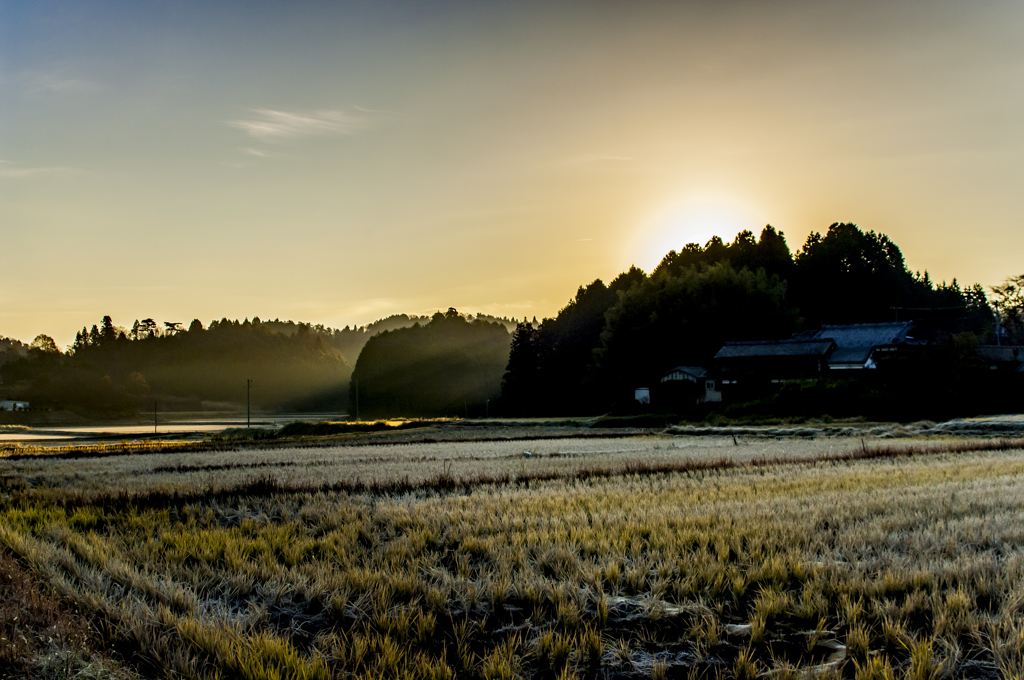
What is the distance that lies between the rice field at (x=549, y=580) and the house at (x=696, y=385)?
43.1 meters

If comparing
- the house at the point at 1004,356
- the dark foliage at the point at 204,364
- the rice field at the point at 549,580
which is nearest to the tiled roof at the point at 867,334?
the house at the point at 1004,356

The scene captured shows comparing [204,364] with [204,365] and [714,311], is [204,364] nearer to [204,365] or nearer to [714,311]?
[204,365]

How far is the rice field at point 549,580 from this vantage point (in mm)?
5285

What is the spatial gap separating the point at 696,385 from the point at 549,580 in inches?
2014

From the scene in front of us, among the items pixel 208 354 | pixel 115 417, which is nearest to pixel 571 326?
pixel 115 417

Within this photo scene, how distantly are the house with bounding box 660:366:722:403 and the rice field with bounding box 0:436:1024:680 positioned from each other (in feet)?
141

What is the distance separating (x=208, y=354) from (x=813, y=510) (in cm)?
16665

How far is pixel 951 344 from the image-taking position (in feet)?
148

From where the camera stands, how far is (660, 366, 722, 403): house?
5584cm

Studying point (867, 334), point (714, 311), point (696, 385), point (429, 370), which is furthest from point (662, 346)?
point (429, 370)

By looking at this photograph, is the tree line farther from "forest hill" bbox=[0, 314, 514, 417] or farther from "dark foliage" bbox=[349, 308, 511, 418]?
"forest hill" bbox=[0, 314, 514, 417]

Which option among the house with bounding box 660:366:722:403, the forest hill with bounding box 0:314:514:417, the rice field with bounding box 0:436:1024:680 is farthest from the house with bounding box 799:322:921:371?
the forest hill with bounding box 0:314:514:417

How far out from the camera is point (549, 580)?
22.9 feet

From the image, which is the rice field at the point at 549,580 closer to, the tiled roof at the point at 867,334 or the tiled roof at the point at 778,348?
the tiled roof at the point at 778,348
